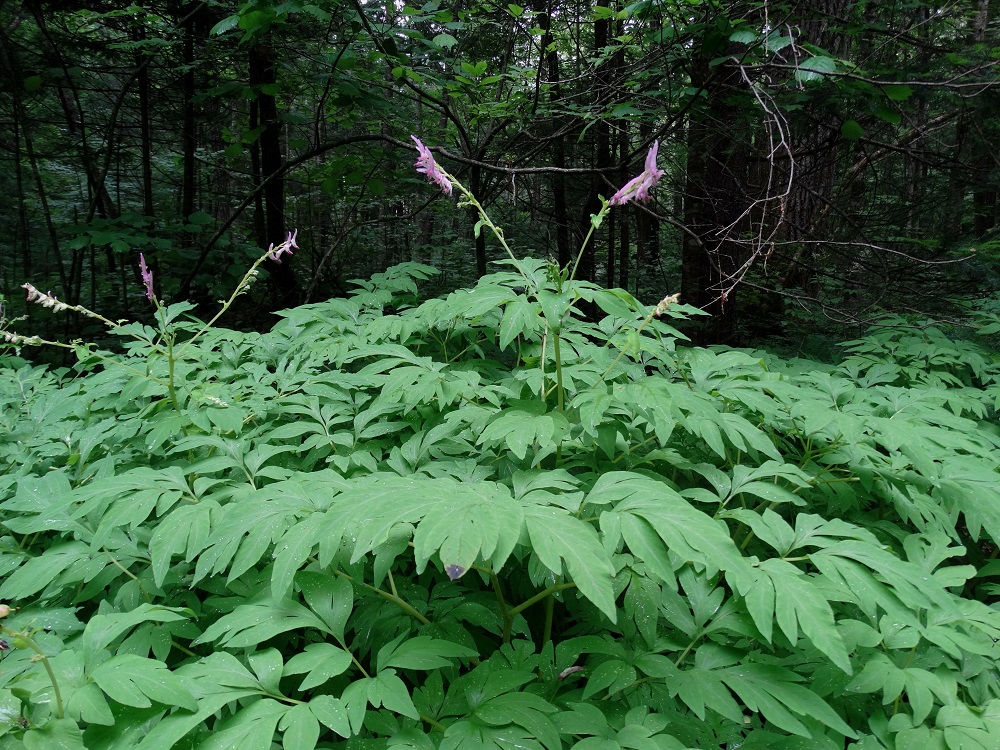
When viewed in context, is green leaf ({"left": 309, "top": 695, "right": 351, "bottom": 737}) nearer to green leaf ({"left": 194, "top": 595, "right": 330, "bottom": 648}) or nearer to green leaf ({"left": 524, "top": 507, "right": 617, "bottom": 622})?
green leaf ({"left": 194, "top": 595, "right": 330, "bottom": 648})

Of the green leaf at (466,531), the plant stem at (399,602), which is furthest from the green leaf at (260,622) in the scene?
the green leaf at (466,531)

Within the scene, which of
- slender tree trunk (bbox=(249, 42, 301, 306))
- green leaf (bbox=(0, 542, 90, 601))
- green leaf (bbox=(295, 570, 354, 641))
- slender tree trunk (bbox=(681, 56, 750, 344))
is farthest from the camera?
slender tree trunk (bbox=(249, 42, 301, 306))

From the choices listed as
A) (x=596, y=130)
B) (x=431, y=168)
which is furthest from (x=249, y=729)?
(x=596, y=130)

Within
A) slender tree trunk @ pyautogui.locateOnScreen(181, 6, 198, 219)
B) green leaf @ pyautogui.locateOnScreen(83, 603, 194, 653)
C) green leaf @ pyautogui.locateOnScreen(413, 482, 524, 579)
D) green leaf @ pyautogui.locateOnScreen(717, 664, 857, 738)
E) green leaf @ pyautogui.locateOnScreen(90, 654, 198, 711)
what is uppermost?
slender tree trunk @ pyautogui.locateOnScreen(181, 6, 198, 219)

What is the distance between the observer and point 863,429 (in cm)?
179

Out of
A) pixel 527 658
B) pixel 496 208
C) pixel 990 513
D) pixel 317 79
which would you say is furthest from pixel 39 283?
pixel 990 513

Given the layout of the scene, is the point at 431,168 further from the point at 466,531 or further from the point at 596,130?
the point at 596,130

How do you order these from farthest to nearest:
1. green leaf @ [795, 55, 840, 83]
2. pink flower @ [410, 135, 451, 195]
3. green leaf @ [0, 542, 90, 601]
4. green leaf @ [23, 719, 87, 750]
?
green leaf @ [795, 55, 840, 83], pink flower @ [410, 135, 451, 195], green leaf @ [0, 542, 90, 601], green leaf @ [23, 719, 87, 750]

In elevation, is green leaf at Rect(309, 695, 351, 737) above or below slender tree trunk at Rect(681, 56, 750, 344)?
below

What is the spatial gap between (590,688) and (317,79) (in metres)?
5.02

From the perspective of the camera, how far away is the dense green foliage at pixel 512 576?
3.61 feet

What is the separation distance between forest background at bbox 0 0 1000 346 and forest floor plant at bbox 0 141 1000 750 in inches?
50.6

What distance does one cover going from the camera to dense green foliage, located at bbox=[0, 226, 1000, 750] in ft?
3.61

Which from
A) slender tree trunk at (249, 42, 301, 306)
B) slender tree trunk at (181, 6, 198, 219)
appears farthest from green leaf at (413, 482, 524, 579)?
slender tree trunk at (181, 6, 198, 219)
